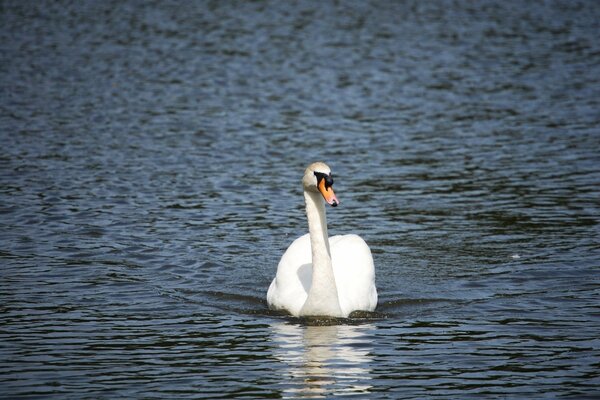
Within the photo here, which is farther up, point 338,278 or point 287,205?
point 287,205

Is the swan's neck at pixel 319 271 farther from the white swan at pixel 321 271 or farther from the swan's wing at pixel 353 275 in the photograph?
the swan's wing at pixel 353 275

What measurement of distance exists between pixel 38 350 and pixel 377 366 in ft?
10.00

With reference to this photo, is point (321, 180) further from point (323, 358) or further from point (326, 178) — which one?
point (323, 358)

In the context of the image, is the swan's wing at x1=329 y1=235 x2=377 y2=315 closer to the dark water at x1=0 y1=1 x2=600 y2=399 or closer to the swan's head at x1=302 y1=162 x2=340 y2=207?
the dark water at x1=0 y1=1 x2=600 y2=399

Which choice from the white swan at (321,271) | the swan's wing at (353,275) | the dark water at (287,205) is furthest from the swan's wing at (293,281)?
the swan's wing at (353,275)

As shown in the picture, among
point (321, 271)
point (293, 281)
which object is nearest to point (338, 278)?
point (293, 281)

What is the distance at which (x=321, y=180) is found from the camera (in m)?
11.2

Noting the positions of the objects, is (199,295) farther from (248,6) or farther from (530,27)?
(248,6)

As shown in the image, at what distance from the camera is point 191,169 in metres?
19.1

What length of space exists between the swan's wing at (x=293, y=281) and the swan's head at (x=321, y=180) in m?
1.13

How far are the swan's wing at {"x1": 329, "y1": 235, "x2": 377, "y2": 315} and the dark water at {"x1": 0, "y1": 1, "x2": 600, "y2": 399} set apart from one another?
218 mm

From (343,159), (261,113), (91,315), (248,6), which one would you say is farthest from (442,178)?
(248,6)

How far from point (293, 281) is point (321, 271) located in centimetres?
68

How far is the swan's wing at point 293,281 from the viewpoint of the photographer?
38.8ft
